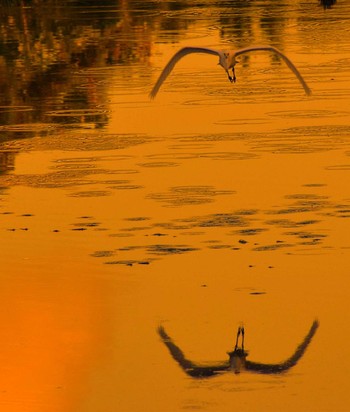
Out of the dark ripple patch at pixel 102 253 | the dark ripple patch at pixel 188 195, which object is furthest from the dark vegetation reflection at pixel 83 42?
the dark ripple patch at pixel 102 253

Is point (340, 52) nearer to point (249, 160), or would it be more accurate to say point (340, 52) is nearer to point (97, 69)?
point (97, 69)

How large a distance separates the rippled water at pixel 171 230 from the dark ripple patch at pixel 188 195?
0.05 metres

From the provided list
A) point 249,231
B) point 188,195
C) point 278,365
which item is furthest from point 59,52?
point 278,365

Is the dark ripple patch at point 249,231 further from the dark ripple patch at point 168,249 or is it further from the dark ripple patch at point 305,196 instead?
the dark ripple patch at point 305,196

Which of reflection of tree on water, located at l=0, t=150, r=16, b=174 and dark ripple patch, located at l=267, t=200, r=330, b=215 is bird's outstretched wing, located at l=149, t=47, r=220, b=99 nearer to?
dark ripple patch, located at l=267, t=200, r=330, b=215

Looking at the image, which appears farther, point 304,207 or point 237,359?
point 304,207

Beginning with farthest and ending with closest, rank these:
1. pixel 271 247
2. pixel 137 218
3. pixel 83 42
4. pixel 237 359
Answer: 1. pixel 83 42
2. pixel 137 218
3. pixel 271 247
4. pixel 237 359

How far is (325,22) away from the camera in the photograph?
1772 inches

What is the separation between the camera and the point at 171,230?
21.1m

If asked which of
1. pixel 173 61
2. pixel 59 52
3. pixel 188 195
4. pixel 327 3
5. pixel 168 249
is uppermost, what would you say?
pixel 173 61

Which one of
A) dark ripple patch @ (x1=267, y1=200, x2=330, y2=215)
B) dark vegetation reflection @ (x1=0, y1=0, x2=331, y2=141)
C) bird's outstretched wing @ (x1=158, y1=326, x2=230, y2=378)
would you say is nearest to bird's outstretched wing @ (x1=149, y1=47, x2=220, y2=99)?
dark ripple patch @ (x1=267, y1=200, x2=330, y2=215)

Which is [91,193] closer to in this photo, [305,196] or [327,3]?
[305,196]

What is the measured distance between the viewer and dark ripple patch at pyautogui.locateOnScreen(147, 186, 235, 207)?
22.6 metres

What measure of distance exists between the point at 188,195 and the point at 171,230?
79.5 inches
